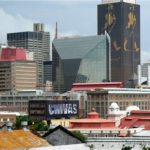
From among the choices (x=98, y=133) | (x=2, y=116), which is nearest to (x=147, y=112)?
(x=98, y=133)

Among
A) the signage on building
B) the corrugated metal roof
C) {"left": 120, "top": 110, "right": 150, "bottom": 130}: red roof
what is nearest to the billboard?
the signage on building

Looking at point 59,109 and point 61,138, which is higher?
point 61,138

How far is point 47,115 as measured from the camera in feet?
480

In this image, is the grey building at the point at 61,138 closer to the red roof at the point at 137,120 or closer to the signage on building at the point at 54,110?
the red roof at the point at 137,120

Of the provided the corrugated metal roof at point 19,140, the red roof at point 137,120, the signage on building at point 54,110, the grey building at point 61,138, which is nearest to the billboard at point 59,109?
the signage on building at point 54,110

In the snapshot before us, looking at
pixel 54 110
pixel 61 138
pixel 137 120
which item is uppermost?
pixel 61 138

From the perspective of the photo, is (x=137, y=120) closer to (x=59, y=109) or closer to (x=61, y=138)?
(x=59, y=109)

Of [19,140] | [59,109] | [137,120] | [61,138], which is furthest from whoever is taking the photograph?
[59,109]

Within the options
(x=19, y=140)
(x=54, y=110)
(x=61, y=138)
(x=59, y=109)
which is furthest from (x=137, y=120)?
(x=19, y=140)

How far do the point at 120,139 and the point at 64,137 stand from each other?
30.2 m

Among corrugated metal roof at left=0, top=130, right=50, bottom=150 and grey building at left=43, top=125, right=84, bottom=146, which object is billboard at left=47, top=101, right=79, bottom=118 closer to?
grey building at left=43, top=125, right=84, bottom=146

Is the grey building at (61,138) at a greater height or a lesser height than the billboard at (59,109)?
greater

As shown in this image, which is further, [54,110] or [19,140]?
[54,110]

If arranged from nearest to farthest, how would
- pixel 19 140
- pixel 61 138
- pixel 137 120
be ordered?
pixel 19 140, pixel 61 138, pixel 137 120
